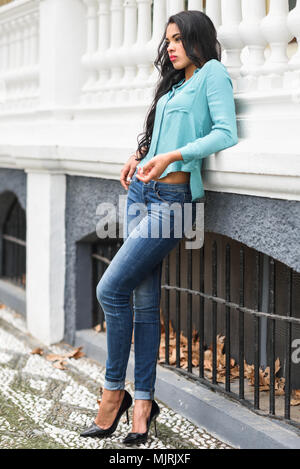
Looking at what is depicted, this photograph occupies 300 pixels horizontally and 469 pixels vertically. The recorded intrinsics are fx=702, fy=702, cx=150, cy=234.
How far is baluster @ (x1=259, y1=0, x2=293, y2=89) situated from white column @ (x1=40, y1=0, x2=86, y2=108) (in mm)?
2056

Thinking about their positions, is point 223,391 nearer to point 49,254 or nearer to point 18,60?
point 49,254

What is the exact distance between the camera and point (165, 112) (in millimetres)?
3244

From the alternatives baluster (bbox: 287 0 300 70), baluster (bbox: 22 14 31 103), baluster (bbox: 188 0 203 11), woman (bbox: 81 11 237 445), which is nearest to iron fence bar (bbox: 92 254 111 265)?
woman (bbox: 81 11 237 445)

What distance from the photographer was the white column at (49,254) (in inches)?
199

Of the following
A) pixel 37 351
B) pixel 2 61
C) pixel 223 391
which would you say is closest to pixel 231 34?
pixel 223 391

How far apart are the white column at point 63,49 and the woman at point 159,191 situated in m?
1.79

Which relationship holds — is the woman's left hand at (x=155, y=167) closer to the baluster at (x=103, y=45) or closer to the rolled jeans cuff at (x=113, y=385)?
the rolled jeans cuff at (x=113, y=385)

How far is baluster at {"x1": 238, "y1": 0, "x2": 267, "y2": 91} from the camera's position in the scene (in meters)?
3.39

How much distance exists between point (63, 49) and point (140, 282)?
240cm

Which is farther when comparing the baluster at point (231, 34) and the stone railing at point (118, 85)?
the baluster at point (231, 34)

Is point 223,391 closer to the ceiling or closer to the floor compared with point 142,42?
closer to the floor

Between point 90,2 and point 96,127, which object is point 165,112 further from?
point 90,2

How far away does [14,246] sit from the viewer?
21.7 ft

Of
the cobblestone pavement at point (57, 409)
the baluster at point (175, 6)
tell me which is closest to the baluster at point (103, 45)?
the baluster at point (175, 6)
